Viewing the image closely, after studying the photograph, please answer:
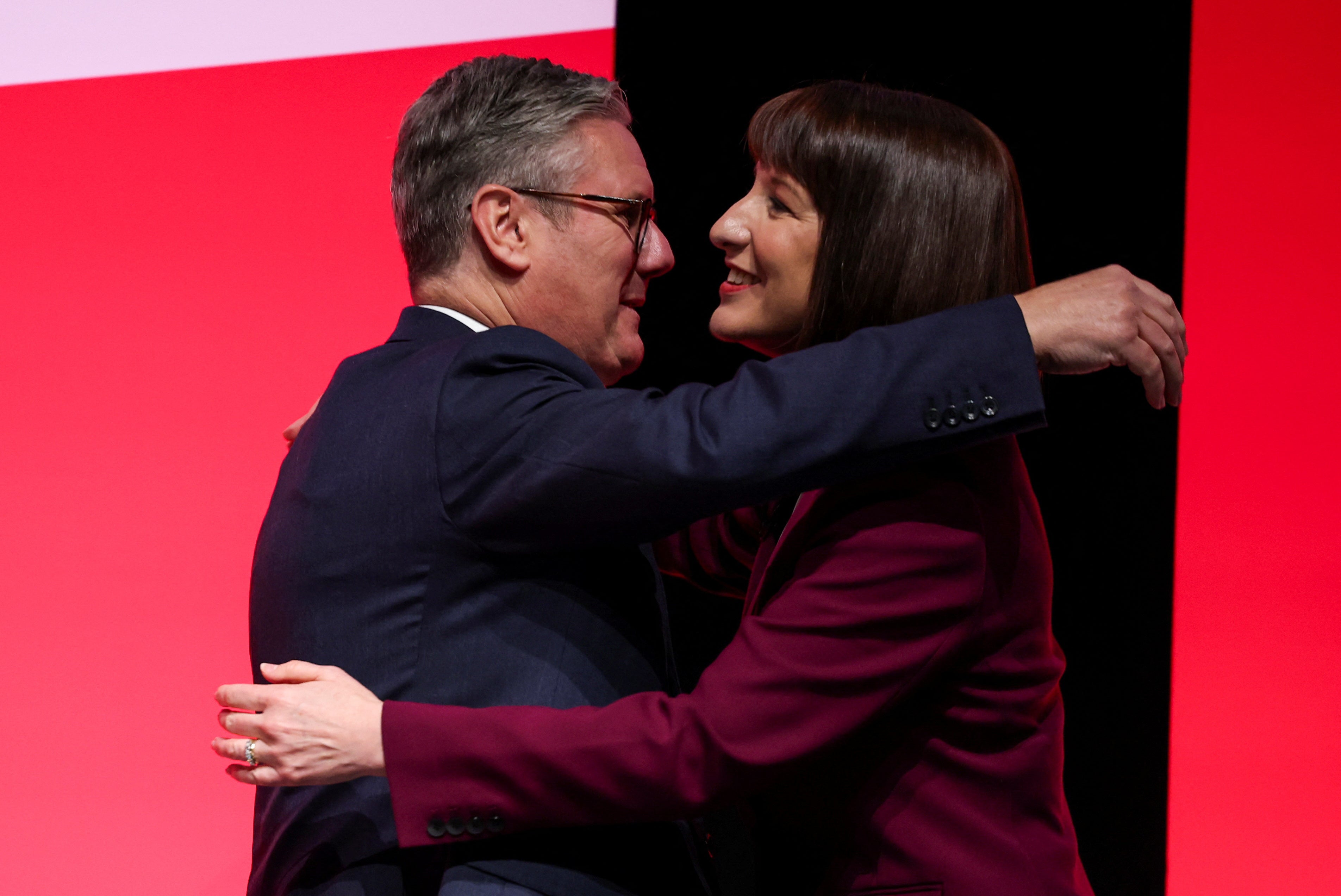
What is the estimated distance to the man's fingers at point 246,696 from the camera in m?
1.07

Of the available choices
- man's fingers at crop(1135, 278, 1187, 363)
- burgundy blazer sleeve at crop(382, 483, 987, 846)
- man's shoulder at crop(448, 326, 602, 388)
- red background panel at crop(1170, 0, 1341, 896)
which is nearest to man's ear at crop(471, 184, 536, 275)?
man's shoulder at crop(448, 326, 602, 388)

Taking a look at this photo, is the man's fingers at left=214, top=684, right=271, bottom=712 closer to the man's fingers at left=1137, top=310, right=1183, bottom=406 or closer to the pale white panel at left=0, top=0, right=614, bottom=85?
the man's fingers at left=1137, top=310, right=1183, bottom=406

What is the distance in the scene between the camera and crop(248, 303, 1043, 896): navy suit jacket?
3.26ft

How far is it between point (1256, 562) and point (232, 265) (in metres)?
2.21

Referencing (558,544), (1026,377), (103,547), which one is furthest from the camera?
(103,547)

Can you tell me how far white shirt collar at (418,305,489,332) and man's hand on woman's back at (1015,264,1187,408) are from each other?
0.65 meters

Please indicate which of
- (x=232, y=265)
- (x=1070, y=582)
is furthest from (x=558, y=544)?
(x=232, y=265)

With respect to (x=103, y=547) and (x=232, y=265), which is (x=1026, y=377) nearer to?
(x=232, y=265)

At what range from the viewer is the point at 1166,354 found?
1041mm

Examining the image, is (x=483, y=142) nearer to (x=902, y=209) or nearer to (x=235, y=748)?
(x=902, y=209)

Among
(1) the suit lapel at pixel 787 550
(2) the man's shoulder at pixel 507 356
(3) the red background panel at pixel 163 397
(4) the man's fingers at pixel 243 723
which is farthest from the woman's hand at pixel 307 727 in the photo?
(3) the red background panel at pixel 163 397

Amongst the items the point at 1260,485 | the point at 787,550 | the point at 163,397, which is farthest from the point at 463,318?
the point at 1260,485

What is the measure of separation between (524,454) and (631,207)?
1.84ft

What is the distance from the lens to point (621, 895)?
45.1 inches
